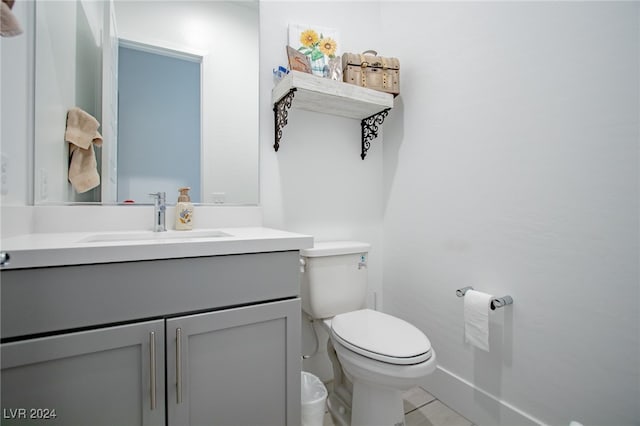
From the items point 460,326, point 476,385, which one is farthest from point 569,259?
point 476,385

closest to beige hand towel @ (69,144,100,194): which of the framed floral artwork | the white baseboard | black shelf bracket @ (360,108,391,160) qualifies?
the framed floral artwork

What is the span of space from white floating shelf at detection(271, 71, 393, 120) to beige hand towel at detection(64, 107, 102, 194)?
0.81m

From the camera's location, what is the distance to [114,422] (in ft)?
2.60

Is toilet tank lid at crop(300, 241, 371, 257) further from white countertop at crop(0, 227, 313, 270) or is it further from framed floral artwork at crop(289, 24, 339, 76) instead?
framed floral artwork at crop(289, 24, 339, 76)

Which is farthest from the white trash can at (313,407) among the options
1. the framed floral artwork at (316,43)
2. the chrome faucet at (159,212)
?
the framed floral artwork at (316,43)

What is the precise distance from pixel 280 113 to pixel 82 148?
0.85 m

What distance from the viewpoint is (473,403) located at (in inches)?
54.9

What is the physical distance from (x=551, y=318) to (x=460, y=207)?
57cm

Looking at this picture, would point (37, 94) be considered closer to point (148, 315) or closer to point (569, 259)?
point (148, 315)

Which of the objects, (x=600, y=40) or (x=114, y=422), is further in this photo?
(x=600, y=40)

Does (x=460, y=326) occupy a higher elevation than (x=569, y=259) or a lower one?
lower

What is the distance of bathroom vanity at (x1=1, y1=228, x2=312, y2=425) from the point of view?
714 mm

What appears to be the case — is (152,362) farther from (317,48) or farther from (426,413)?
(317,48)

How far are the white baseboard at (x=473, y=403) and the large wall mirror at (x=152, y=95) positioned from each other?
134 centimetres
